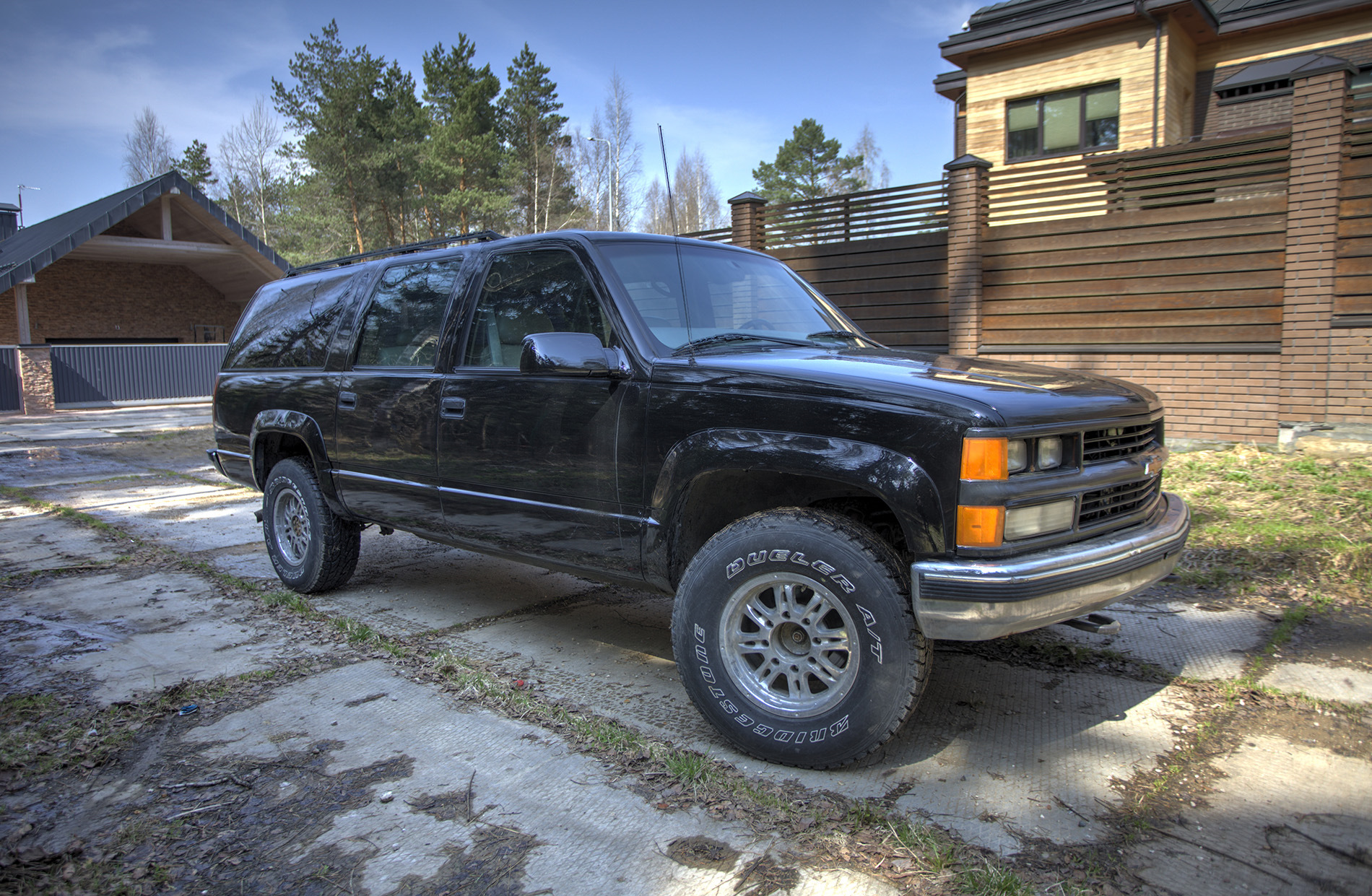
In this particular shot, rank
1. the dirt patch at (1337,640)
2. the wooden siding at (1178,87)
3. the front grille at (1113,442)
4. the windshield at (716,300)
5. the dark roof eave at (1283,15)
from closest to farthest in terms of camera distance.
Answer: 1. the front grille at (1113,442)
2. the windshield at (716,300)
3. the dirt patch at (1337,640)
4. the dark roof eave at (1283,15)
5. the wooden siding at (1178,87)

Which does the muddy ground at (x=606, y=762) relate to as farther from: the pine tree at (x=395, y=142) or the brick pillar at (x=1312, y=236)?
the pine tree at (x=395, y=142)

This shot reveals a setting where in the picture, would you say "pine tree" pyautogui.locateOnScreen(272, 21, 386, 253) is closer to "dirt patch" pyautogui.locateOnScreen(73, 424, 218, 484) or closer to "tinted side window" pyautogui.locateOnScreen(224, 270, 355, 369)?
"dirt patch" pyautogui.locateOnScreen(73, 424, 218, 484)

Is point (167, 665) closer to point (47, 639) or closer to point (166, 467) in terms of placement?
point (47, 639)

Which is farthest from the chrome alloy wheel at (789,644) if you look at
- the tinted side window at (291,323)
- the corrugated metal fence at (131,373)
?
the corrugated metal fence at (131,373)

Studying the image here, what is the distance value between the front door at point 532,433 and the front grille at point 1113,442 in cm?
169

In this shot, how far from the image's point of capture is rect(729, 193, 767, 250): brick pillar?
12.8m

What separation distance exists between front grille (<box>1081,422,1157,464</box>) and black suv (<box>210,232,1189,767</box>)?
0.05 feet

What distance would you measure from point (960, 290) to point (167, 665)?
9379 mm

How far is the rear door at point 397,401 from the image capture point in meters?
4.20

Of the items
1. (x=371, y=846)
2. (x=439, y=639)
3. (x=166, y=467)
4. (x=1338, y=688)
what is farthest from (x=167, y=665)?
(x=166, y=467)

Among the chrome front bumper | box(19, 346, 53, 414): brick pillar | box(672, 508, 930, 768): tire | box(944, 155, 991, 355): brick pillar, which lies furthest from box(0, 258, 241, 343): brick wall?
the chrome front bumper

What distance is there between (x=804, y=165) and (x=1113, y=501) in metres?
47.8

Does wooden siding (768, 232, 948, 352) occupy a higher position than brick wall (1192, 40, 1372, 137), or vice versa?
brick wall (1192, 40, 1372, 137)

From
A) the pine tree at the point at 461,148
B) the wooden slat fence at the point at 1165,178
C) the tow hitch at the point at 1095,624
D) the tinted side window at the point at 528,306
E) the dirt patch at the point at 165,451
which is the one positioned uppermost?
the pine tree at the point at 461,148
